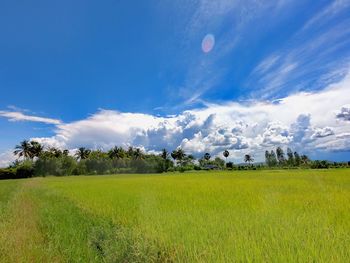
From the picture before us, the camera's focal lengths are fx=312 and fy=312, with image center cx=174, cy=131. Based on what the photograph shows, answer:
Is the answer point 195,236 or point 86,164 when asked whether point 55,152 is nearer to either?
point 86,164

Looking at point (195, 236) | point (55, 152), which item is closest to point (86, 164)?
point (55, 152)

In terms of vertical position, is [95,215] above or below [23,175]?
below

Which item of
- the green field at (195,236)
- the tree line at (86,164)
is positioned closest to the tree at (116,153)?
the tree line at (86,164)

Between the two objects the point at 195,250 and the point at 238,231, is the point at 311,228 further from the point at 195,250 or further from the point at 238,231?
the point at 195,250

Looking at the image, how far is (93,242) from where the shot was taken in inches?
272

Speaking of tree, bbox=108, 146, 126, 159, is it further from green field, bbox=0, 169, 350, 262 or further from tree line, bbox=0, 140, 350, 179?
green field, bbox=0, 169, 350, 262

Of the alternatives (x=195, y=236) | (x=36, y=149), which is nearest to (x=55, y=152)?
(x=36, y=149)

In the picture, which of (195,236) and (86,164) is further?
(86,164)

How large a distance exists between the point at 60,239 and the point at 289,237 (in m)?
5.15

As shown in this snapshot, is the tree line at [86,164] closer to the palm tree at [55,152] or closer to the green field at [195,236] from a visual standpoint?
the palm tree at [55,152]

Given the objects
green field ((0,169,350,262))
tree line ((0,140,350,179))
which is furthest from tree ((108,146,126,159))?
green field ((0,169,350,262))

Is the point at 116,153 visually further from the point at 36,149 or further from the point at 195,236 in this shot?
the point at 195,236

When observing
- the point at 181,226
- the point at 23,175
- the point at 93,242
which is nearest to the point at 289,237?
the point at 181,226

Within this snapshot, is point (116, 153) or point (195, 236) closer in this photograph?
point (195, 236)
